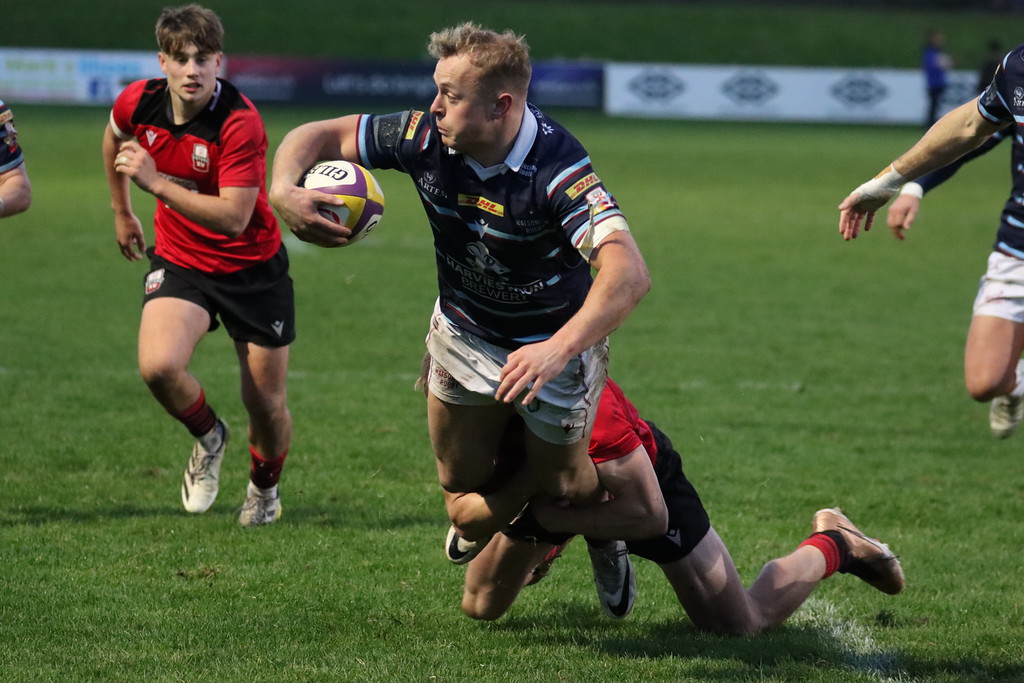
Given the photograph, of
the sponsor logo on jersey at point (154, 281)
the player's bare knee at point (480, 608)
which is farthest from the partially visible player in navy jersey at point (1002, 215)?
the sponsor logo on jersey at point (154, 281)

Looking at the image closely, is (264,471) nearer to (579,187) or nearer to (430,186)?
(430,186)

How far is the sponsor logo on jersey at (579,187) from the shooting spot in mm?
3885

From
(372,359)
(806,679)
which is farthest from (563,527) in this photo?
(372,359)

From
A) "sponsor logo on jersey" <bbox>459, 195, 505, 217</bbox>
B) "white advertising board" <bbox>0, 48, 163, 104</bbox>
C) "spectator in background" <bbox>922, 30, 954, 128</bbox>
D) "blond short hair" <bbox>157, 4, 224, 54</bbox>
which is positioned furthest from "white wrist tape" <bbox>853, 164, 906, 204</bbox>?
"white advertising board" <bbox>0, 48, 163, 104</bbox>

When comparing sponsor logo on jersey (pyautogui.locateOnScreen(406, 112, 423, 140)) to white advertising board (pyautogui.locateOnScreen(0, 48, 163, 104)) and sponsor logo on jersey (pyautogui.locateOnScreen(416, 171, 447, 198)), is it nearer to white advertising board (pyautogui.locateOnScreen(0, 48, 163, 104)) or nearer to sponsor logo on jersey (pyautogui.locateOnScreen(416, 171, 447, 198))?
sponsor logo on jersey (pyautogui.locateOnScreen(416, 171, 447, 198))

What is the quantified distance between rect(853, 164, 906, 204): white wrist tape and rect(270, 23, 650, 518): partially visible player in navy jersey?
54.5 inches

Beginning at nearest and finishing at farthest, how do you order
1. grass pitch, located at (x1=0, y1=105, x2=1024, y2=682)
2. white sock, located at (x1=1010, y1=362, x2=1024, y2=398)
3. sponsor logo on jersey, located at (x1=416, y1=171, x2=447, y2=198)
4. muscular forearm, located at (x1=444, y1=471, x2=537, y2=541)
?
sponsor logo on jersey, located at (x1=416, y1=171, x2=447, y2=198), grass pitch, located at (x1=0, y1=105, x2=1024, y2=682), muscular forearm, located at (x1=444, y1=471, x2=537, y2=541), white sock, located at (x1=1010, y1=362, x2=1024, y2=398)

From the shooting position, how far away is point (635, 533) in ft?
14.6

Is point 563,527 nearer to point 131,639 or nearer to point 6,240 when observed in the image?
point 131,639

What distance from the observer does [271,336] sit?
589cm

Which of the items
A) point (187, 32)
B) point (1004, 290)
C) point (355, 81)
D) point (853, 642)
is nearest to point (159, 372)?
point (187, 32)

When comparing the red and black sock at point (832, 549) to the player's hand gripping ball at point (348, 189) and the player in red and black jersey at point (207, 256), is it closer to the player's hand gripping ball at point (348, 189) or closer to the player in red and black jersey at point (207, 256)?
the player's hand gripping ball at point (348, 189)

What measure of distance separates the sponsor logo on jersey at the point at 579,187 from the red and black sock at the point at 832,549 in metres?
1.93

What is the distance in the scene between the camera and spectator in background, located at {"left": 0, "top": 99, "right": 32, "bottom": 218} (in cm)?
555
